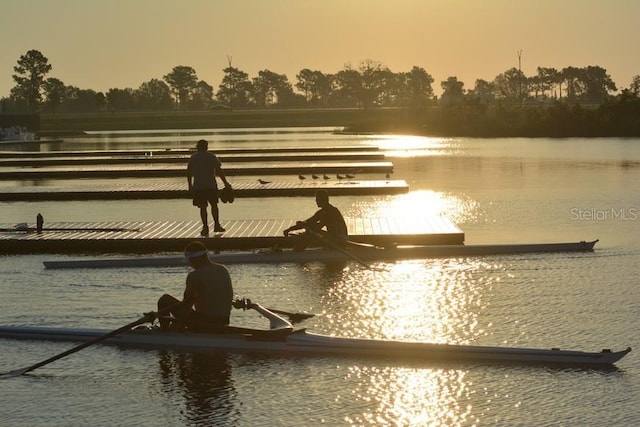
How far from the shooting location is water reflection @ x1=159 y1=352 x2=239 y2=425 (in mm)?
13164

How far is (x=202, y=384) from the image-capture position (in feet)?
47.0

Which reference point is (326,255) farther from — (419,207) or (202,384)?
(419,207)

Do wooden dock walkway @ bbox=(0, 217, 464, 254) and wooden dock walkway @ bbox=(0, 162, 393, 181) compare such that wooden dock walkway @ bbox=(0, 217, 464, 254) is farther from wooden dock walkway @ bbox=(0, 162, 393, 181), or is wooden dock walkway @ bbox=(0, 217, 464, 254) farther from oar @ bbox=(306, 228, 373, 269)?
wooden dock walkway @ bbox=(0, 162, 393, 181)

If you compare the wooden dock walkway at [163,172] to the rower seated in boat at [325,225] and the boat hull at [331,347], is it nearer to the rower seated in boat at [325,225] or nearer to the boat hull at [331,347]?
the rower seated in boat at [325,225]

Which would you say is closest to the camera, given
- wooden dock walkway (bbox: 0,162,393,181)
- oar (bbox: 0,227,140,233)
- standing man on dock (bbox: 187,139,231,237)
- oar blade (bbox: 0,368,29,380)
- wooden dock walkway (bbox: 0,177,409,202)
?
oar blade (bbox: 0,368,29,380)

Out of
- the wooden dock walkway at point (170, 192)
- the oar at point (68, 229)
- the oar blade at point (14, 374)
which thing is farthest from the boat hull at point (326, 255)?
the wooden dock walkway at point (170, 192)

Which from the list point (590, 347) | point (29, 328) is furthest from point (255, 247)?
point (590, 347)

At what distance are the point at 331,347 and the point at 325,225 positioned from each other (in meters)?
7.35

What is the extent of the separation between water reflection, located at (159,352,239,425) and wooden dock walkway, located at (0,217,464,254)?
822 centimetres

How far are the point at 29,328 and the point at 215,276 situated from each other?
325cm

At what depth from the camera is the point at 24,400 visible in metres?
13.8

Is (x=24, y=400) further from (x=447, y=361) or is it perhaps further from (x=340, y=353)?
(x=447, y=361)

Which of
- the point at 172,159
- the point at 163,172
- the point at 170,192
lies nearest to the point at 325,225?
the point at 170,192

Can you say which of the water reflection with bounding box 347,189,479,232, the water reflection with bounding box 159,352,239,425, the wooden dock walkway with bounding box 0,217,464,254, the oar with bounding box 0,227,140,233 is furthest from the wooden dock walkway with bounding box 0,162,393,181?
the water reflection with bounding box 159,352,239,425
